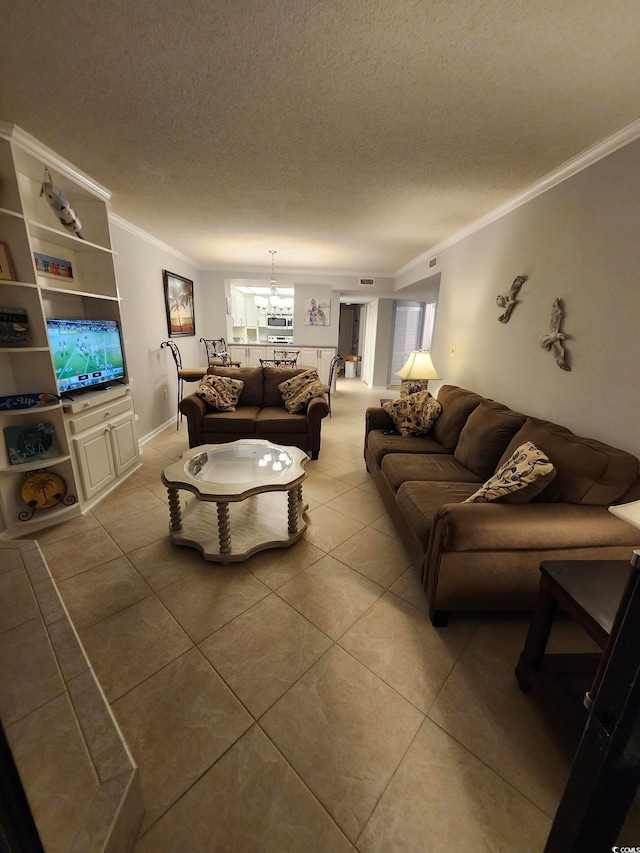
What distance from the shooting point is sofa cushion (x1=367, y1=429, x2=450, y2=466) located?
2.71 m

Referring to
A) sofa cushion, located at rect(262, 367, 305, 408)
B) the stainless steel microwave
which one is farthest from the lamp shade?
the stainless steel microwave

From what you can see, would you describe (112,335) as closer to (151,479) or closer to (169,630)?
(151,479)

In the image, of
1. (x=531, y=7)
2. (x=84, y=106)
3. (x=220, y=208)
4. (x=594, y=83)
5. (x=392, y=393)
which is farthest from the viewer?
(x=392, y=393)

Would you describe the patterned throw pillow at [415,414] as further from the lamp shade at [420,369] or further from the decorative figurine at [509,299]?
the decorative figurine at [509,299]

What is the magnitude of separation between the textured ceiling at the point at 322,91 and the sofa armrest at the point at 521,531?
1854 mm

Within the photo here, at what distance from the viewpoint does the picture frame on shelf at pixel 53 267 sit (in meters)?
2.40

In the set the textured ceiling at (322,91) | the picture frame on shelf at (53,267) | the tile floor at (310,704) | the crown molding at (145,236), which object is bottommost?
→ the tile floor at (310,704)

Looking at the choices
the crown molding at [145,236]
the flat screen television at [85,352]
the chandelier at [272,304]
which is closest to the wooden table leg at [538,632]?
the flat screen television at [85,352]

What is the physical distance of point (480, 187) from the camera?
2.53 m

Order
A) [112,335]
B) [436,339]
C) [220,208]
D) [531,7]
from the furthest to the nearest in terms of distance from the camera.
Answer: [436,339]
[220,208]
[112,335]
[531,7]

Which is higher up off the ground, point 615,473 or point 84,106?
point 84,106

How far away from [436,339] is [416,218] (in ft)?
4.90

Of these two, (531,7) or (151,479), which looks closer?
(531,7)

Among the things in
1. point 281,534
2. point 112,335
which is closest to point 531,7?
point 281,534
